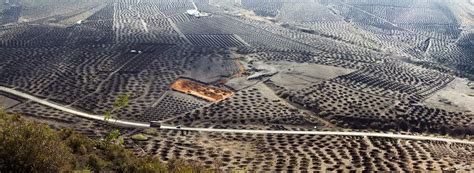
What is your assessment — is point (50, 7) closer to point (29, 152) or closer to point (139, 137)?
point (139, 137)

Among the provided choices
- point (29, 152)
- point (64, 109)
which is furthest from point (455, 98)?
point (29, 152)

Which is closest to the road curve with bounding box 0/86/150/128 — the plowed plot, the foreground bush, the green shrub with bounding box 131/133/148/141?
the green shrub with bounding box 131/133/148/141

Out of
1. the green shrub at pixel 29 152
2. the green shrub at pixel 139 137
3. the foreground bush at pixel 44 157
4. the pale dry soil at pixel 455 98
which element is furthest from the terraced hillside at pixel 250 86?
the green shrub at pixel 29 152

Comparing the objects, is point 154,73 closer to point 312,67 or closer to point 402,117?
point 312,67

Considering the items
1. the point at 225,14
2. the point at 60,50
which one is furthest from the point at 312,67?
the point at 225,14

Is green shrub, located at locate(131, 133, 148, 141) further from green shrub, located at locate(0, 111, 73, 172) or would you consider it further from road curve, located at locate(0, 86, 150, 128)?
green shrub, located at locate(0, 111, 73, 172)
